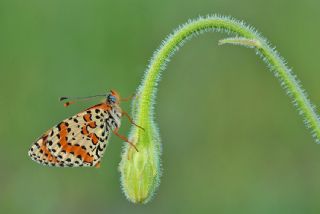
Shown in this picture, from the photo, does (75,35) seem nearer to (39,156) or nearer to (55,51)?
(55,51)

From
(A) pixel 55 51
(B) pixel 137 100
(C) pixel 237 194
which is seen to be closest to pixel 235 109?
(C) pixel 237 194

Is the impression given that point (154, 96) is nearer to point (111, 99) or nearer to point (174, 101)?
point (111, 99)

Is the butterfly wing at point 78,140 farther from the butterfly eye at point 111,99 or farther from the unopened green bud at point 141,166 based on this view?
the unopened green bud at point 141,166

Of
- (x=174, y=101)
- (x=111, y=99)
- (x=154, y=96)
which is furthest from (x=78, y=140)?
(x=174, y=101)

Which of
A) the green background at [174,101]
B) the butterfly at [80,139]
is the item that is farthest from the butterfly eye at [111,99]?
the green background at [174,101]

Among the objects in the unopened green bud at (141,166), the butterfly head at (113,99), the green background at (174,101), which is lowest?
the unopened green bud at (141,166)

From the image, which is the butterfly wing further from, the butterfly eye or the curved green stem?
the curved green stem
